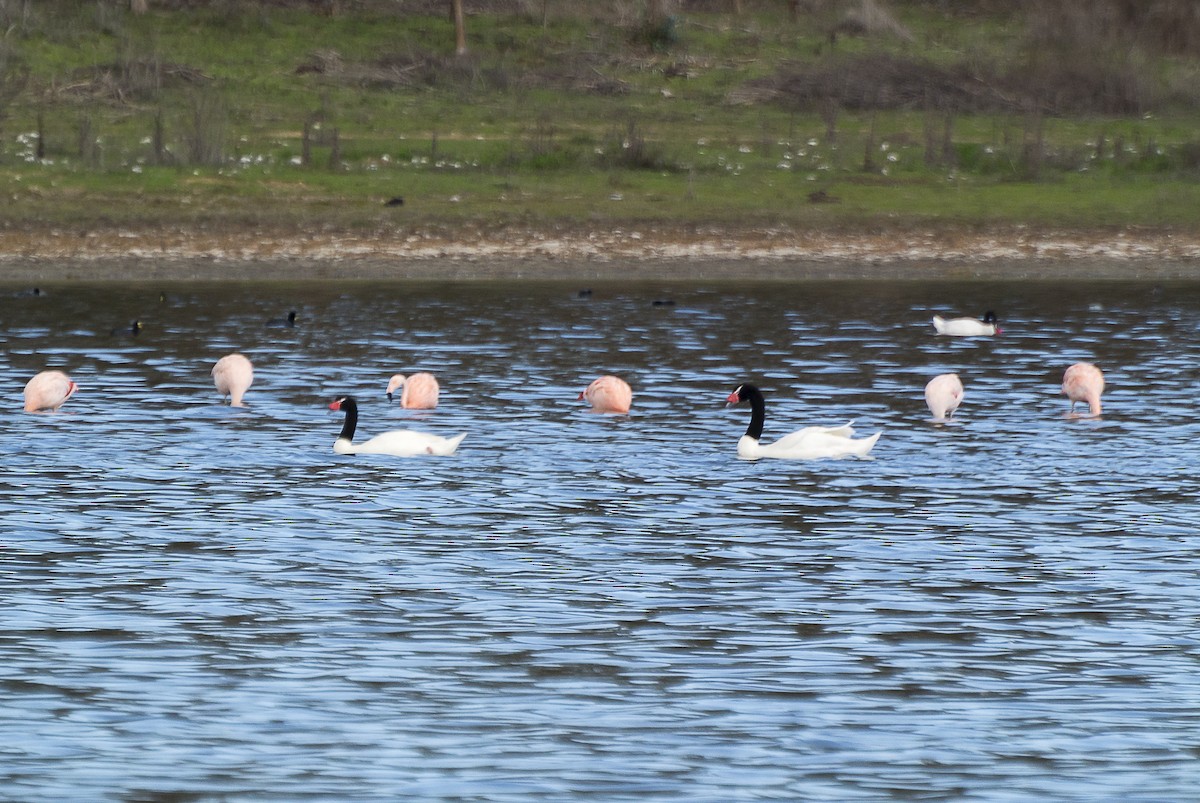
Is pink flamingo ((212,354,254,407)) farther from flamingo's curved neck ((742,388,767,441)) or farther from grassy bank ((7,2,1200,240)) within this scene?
grassy bank ((7,2,1200,240))

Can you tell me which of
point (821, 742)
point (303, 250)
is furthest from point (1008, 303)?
point (821, 742)

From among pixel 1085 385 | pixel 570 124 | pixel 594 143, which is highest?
pixel 570 124

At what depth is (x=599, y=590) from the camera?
1189 cm

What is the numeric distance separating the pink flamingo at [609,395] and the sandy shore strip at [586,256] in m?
13.6

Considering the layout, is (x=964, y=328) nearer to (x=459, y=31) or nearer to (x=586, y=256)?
(x=586, y=256)

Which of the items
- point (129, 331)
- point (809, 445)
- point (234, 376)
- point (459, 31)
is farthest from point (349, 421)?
point (459, 31)

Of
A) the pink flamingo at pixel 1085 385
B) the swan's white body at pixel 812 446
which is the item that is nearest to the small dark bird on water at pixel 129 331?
the swan's white body at pixel 812 446

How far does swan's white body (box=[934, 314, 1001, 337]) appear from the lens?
84.3ft

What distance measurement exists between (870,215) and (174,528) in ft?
76.1

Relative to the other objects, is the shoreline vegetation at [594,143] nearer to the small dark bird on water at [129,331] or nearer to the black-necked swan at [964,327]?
the small dark bird on water at [129,331]

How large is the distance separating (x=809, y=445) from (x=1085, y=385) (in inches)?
146

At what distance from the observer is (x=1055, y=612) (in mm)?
11312

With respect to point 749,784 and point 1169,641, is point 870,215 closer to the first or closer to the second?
point 1169,641

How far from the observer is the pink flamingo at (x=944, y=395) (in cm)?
1881
